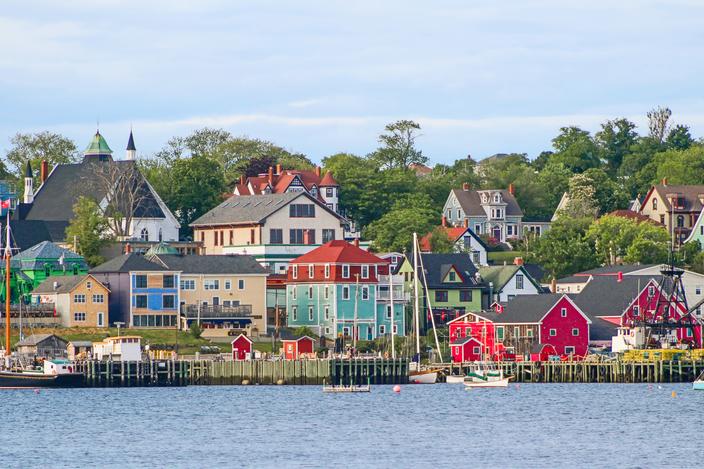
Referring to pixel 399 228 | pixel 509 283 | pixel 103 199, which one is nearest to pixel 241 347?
pixel 509 283

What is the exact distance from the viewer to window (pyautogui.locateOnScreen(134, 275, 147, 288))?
136375 mm

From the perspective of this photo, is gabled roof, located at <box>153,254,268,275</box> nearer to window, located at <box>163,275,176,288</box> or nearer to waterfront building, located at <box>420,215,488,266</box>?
window, located at <box>163,275,176,288</box>

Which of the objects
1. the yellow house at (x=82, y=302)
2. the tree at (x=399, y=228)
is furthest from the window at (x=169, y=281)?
the tree at (x=399, y=228)

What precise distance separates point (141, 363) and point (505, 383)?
23.3m

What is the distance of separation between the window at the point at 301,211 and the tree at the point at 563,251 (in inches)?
833

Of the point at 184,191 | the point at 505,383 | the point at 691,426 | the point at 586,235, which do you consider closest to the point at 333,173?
the point at 184,191

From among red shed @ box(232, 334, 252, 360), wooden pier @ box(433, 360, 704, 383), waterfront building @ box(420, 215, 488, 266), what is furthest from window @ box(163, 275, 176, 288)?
waterfront building @ box(420, 215, 488, 266)

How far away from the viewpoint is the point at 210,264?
14200 cm

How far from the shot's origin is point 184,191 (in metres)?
176

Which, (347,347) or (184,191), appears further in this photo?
(184,191)

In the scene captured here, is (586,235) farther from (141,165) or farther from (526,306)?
(141,165)

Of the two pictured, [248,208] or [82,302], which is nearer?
[82,302]

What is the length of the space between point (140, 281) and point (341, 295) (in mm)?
14951

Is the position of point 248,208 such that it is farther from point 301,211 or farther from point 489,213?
point 489,213
